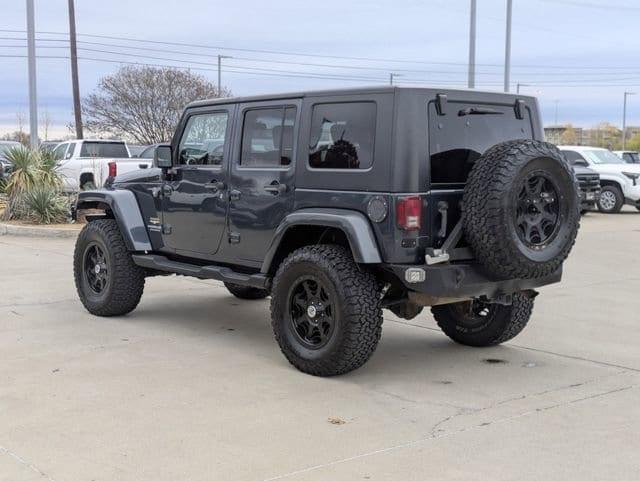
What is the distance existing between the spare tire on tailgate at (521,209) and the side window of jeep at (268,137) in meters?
1.53

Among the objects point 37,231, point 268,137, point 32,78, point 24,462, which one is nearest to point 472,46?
point 32,78

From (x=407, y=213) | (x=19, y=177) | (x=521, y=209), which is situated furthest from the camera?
(x=19, y=177)

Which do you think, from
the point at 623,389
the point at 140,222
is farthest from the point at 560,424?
the point at 140,222

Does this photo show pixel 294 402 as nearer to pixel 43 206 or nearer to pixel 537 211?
pixel 537 211

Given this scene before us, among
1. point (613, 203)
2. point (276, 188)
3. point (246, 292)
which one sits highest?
point (276, 188)

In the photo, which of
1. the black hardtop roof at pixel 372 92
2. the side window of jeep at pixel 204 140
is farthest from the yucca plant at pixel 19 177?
the black hardtop roof at pixel 372 92

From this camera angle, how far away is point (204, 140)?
6992mm

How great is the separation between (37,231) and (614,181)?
15069mm

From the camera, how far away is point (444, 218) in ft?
17.8

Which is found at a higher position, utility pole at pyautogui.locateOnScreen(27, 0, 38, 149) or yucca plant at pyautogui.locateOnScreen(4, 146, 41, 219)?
utility pole at pyautogui.locateOnScreen(27, 0, 38, 149)

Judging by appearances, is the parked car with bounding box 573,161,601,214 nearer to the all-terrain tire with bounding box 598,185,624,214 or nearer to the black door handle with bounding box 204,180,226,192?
the all-terrain tire with bounding box 598,185,624,214

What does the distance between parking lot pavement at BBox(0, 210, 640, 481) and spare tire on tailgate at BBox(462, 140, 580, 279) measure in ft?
3.02

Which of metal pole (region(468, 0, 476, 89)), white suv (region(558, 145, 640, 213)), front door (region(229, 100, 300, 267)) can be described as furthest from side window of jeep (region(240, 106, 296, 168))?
metal pole (region(468, 0, 476, 89))

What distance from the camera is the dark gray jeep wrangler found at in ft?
17.4
